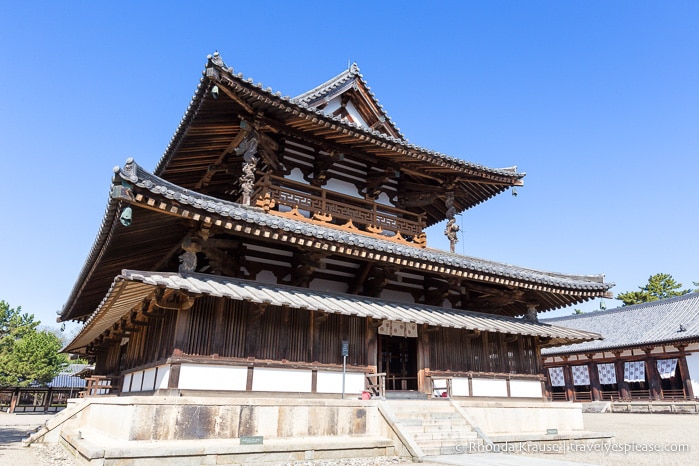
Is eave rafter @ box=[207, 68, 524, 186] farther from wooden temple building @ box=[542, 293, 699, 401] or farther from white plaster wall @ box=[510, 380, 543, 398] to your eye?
wooden temple building @ box=[542, 293, 699, 401]

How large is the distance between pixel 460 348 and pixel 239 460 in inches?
344

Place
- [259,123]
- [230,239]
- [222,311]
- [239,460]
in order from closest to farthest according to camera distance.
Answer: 1. [239,460]
2. [222,311]
3. [230,239]
4. [259,123]

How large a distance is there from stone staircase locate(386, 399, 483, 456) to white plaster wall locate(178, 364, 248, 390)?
3744mm

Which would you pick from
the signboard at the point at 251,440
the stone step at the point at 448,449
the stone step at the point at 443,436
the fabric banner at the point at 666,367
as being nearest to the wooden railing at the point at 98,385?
the signboard at the point at 251,440

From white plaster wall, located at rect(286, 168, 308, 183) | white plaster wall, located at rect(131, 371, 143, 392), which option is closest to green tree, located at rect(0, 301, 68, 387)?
white plaster wall, located at rect(131, 371, 143, 392)

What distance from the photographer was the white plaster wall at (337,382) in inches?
496

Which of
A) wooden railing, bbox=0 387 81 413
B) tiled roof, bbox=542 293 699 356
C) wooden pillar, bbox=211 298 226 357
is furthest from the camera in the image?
wooden railing, bbox=0 387 81 413

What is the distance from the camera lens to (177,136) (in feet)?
49.4

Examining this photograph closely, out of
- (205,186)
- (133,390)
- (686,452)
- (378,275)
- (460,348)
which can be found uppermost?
(205,186)

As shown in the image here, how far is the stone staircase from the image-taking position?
36.8 feet

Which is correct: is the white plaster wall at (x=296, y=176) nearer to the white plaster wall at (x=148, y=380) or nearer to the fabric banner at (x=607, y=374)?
the white plaster wall at (x=148, y=380)

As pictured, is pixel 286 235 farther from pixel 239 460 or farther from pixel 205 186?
pixel 205 186

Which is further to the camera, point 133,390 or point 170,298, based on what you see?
point 133,390

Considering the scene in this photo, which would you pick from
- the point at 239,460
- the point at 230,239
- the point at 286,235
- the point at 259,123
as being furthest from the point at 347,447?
the point at 259,123
